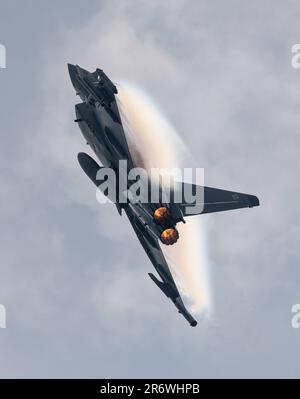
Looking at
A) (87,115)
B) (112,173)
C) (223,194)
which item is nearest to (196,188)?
(223,194)

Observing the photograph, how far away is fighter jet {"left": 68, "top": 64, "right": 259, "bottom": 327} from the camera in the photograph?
48.0m

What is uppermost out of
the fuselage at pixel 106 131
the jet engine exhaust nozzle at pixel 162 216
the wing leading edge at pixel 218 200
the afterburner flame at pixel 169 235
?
the fuselage at pixel 106 131

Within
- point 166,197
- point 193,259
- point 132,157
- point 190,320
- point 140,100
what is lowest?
point 190,320

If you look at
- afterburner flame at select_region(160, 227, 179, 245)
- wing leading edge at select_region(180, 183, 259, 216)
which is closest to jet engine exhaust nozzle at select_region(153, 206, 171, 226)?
afterburner flame at select_region(160, 227, 179, 245)

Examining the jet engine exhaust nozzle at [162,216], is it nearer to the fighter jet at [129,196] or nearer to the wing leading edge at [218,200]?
the fighter jet at [129,196]

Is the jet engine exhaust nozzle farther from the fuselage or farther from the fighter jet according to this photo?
Answer: the fuselage

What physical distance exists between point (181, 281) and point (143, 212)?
20.1 ft

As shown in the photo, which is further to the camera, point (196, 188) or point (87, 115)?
point (87, 115)

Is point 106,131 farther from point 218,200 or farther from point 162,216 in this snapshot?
point 218,200

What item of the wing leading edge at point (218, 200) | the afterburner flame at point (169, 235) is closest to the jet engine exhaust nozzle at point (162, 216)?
the afterburner flame at point (169, 235)

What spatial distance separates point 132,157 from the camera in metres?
50.7

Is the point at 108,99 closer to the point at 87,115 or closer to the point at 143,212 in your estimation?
the point at 87,115

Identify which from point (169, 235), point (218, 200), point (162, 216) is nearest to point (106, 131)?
point (162, 216)

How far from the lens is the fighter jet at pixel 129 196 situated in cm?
4797
